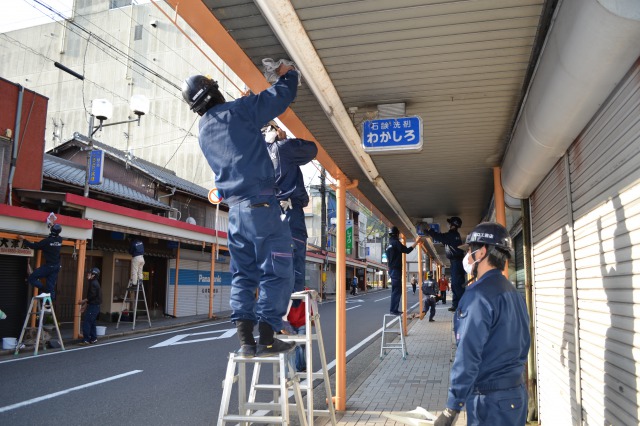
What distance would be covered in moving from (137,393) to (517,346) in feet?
20.3

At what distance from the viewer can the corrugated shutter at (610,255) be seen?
8.24 feet

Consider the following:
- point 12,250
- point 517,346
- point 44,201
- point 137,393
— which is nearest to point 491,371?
point 517,346

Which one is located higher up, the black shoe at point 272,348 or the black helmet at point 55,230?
the black helmet at point 55,230

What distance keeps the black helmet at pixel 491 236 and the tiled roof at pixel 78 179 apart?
53.1ft

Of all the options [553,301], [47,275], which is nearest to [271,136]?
[553,301]

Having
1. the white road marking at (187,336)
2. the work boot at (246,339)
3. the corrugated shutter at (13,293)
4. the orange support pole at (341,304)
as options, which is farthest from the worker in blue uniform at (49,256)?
the work boot at (246,339)

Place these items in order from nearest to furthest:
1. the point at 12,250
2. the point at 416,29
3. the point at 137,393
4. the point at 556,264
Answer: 1. the point at 416,29
2. the point at 556,264
3. the point at 137,393
4. the point at 12,250

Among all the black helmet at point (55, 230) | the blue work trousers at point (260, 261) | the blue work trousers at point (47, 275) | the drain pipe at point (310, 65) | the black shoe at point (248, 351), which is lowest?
the black shoe at point (248, 351)

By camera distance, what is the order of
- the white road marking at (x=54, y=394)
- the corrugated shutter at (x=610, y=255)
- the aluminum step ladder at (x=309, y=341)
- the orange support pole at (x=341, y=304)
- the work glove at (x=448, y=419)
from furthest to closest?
the white road marking at (x=54, y=394) < the orange support pole at (x=341, y=304) < the aluminum step ladder at (x=309, y=341) < the work glove at (x=448, y=419) < the corrugated shutter at (x=610, y=255)

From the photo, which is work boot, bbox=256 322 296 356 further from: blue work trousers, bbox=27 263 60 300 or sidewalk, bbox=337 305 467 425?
blue work trousers, bbox=27 263 60 300

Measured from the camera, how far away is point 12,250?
11781 mm

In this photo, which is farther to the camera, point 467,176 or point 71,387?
point 467,176

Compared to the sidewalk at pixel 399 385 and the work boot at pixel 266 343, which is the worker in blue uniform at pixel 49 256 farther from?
the work boot at pixel 266 343

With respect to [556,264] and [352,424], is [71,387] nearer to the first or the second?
[352,424]
